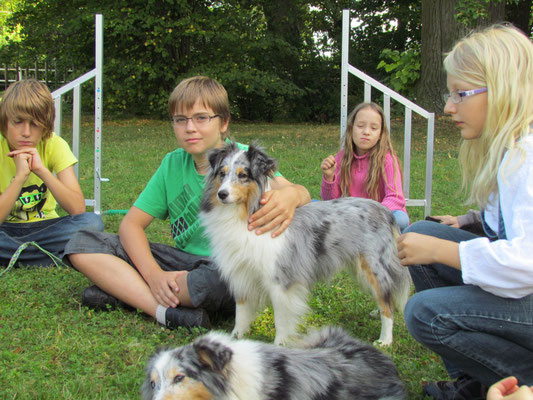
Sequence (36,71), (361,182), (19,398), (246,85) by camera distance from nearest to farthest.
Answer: (19,398)
(361,182)
(246,85)
(36,71)

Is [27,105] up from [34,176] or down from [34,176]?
up

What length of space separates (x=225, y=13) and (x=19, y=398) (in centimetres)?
1654

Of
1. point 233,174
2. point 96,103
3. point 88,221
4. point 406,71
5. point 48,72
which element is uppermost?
point 48,72

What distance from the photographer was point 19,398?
2.47m

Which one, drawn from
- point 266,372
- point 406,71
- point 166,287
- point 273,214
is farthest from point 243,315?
point 406,71

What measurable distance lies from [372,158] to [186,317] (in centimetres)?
225

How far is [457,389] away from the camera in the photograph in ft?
7.90

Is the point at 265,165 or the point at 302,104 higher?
the point at 302,104

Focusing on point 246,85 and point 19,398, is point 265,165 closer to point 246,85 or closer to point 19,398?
point 19,398

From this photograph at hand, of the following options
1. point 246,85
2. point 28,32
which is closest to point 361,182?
point 246,85

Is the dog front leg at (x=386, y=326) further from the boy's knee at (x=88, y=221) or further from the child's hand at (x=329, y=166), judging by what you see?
the boy's knee at (x=88, y=221)

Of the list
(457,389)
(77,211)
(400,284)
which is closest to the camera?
(457,389)

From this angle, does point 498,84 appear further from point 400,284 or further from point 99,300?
point 99,300

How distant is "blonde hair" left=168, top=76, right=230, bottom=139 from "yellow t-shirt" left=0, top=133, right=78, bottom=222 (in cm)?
148
